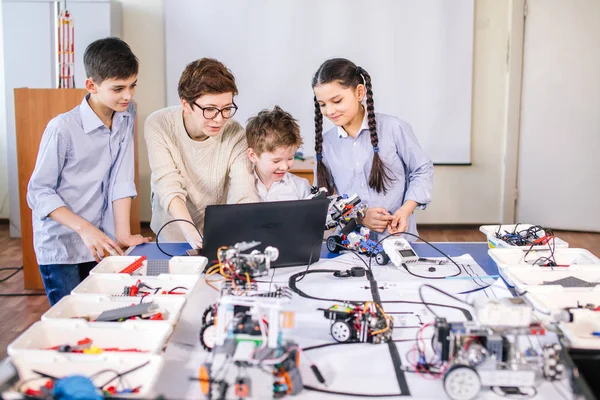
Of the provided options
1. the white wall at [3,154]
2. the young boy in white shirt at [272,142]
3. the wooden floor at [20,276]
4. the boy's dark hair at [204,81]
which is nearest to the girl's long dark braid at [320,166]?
the young boy in white shirt at [272,142]

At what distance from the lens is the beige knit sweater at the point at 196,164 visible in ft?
6.91

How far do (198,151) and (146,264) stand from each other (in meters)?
0.54

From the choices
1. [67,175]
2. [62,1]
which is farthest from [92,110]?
[62,1]

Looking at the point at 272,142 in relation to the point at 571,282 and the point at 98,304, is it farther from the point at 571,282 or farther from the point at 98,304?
the point at 571,282

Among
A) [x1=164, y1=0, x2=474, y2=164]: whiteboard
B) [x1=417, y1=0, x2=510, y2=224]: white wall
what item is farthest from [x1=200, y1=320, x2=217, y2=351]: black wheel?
[x1=417, y1=0, x2=510, y2=224]: white wall

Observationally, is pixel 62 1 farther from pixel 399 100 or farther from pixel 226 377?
pixel 226 377

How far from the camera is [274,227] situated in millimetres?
1787

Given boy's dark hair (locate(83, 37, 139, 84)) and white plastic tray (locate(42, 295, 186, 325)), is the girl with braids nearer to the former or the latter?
boy's dark hair (locate(83, 37, 139, 84))

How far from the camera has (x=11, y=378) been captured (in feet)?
3.70

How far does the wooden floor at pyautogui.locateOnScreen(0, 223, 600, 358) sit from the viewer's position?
9.96 feet

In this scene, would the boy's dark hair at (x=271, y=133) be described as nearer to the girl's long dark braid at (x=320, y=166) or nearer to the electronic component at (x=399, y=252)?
the girl's long dark braid at (x=320, y=166)

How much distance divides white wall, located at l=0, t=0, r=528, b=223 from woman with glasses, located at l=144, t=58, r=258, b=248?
9.08 ft

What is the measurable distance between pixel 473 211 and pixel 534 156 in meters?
0.63

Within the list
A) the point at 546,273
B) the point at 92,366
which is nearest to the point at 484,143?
the point at 546,273
